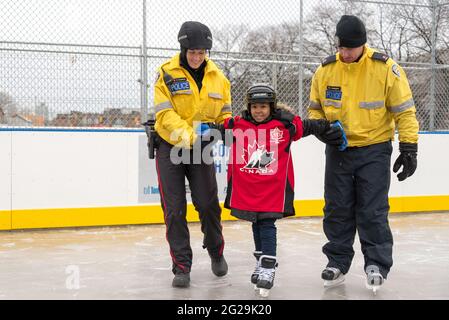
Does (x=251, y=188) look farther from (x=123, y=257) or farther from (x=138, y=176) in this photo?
(x=138, y=176)

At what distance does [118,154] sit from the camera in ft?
23.0

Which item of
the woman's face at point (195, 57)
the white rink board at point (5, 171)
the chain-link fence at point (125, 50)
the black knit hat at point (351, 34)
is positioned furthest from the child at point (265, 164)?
the white rink board at point (5, 171)

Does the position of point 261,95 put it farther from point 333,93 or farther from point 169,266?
point 169,266

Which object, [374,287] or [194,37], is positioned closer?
[374,287]

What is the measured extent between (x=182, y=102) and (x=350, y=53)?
46.4 inches

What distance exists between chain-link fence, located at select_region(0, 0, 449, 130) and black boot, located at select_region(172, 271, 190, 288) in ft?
10.1

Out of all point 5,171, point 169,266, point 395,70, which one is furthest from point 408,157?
point 5,171

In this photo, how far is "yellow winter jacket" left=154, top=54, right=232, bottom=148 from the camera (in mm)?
4154

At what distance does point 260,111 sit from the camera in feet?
13.4

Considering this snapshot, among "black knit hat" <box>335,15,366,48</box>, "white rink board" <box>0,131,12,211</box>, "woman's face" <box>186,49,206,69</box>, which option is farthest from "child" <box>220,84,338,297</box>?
"white rink board" <box>0,131,12,211</box>

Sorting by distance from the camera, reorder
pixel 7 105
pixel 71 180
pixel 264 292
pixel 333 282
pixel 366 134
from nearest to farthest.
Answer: pixel 264 292 → pixel 366 134 → pixel 333 282 → pixel 7 105 → pixel 71 180

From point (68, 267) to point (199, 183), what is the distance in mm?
1356

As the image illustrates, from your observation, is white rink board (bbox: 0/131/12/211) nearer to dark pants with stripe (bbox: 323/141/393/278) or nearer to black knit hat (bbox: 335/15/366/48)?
dark pants with stripe (bbox: 323/141/393/278)
